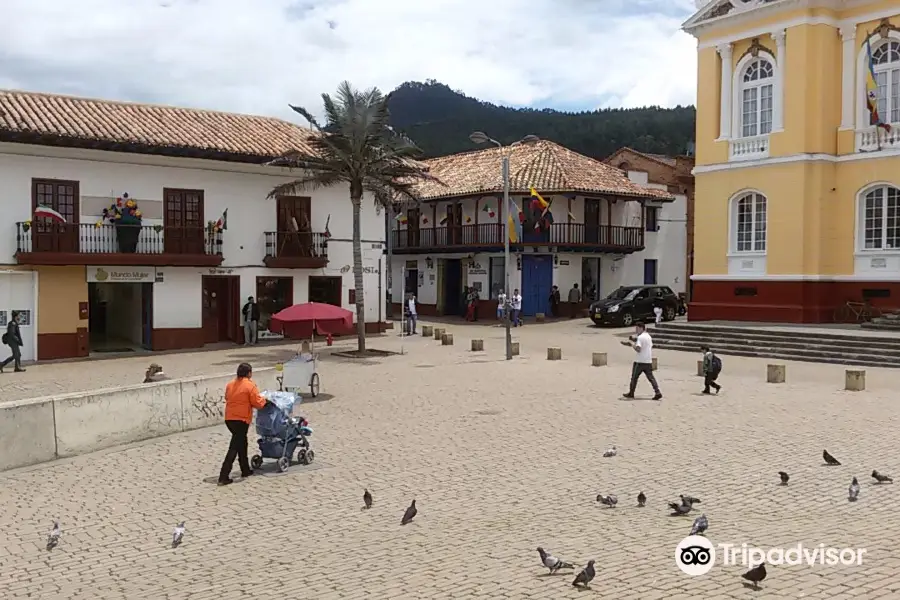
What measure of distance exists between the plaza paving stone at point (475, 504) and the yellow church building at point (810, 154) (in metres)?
10.5

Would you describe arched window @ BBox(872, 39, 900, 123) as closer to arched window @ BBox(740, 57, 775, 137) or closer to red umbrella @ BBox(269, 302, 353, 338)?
arched window @ BBox(740, 57, 775, 137)

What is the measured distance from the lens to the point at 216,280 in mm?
26344

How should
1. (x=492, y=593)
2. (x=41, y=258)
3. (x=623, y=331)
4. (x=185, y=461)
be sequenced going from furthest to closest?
(x=623, y=331) → (x=41, y=258) → (x=185, y=461) → (x=492, y=593)

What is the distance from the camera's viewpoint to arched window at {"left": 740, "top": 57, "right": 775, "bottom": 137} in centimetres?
2555

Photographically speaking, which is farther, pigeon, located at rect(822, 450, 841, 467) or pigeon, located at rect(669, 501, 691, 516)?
pigeon, located at rect(822, 450, 841, 467)

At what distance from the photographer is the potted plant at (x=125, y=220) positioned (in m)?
23.6

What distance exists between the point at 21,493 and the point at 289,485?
9.86 feet

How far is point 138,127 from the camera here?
981 inches

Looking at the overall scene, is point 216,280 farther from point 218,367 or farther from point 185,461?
point 185,461

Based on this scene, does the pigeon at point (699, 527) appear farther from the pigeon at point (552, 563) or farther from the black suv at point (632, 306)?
the black suv at point (632, 306)

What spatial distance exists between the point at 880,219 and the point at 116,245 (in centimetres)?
2221

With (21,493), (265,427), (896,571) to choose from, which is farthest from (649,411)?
(21,493)

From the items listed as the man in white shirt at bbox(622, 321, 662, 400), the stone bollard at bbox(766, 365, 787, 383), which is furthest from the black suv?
the man in white shirt at bbox(622, 321, 662, 400)

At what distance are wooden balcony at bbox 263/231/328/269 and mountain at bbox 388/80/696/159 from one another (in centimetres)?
3071
